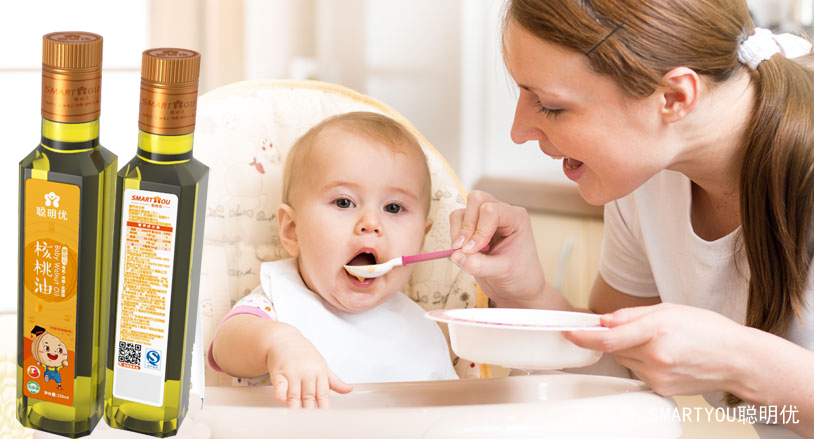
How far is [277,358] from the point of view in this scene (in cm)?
94

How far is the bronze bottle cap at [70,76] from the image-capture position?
0.57 meters

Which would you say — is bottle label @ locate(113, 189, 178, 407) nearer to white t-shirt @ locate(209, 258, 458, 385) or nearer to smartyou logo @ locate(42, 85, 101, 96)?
smartyou logo @ locate(42, 85, 101, 96)

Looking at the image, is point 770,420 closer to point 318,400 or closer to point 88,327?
point 318,400

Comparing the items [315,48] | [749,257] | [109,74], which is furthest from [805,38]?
[109,74]

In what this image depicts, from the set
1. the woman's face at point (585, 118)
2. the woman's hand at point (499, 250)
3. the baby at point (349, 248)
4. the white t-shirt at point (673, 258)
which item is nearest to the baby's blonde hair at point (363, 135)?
the baby at point (349, 248)

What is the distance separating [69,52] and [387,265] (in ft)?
2.03

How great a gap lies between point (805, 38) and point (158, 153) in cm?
104

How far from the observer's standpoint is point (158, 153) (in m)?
0.60

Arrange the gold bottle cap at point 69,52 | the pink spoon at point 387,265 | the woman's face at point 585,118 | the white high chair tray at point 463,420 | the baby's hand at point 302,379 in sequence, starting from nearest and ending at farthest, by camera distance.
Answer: the gold bottle cap at point 69,52 < the white high chair tray at point 463,420 < the baby's hand at point 302,379 < the woman's face at point 585,118 < the pink spoon at point 387,265

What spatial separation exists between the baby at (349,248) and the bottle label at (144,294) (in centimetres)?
45

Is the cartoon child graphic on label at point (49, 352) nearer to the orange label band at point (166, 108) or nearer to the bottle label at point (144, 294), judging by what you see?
the bottle label at point (144, 294)

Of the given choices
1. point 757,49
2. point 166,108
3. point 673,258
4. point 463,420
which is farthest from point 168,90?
point 673,258

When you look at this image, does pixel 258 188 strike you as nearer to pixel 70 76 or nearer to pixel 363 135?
pixel 363 135

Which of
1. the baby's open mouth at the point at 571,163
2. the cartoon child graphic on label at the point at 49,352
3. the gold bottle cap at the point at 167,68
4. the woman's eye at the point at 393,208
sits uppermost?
the gold bottle cap at the point at 167,68
